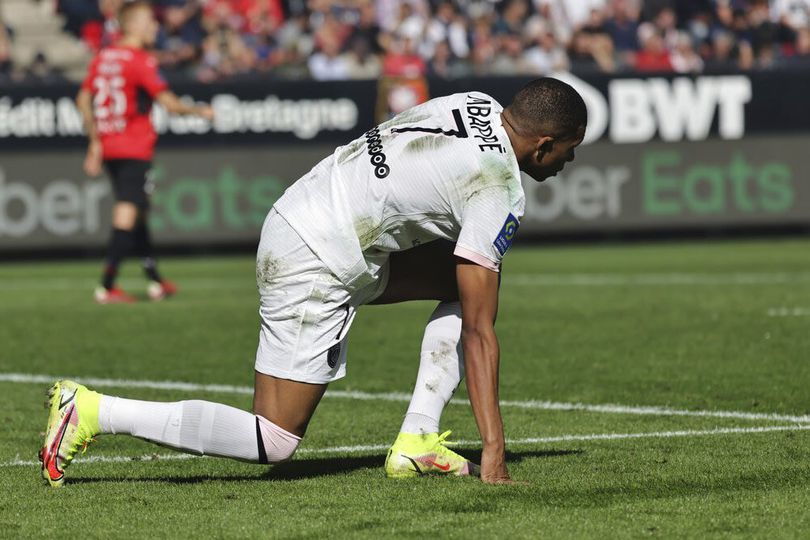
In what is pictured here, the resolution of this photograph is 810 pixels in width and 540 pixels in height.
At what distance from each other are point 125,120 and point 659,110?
26.6ft

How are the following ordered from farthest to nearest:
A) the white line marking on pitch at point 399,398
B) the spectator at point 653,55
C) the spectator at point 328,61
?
the spectator at point 653,55
the spectator at point 328,61
the white line marking on pitch at point 399,398

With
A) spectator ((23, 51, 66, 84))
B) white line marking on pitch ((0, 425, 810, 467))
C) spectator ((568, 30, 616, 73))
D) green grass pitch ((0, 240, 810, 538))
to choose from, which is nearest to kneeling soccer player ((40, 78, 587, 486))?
green grass pitch ((0, 240, 810, 538))

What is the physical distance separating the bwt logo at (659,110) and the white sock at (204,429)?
13633 millimetres

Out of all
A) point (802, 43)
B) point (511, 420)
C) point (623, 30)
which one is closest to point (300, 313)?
point (511, 420)

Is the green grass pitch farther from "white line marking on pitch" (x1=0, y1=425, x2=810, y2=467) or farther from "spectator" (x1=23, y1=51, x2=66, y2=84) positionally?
"spectator" (x1=23, y1=51, x2=66, y2=84)

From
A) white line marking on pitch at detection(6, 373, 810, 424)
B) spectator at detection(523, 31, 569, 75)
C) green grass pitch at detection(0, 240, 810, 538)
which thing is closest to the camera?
green grass pitch at detection(0, 240, 810, 538)

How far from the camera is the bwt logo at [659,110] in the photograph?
18.9 meters

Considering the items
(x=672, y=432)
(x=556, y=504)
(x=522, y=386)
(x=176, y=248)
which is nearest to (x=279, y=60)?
(x=176, y=248)

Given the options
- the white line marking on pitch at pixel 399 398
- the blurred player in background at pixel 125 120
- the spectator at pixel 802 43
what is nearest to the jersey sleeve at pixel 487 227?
the white line marking on pitch at pixel 399 398

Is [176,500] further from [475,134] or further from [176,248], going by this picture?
[176,248]

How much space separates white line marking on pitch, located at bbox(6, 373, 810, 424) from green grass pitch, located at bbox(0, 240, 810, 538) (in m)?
0.03

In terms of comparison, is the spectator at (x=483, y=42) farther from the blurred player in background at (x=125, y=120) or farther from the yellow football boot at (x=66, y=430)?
the yellow football boot at (x=66, y=430)

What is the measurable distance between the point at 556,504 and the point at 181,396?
10.9 ft

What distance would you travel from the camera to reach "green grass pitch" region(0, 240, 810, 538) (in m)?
5.02
